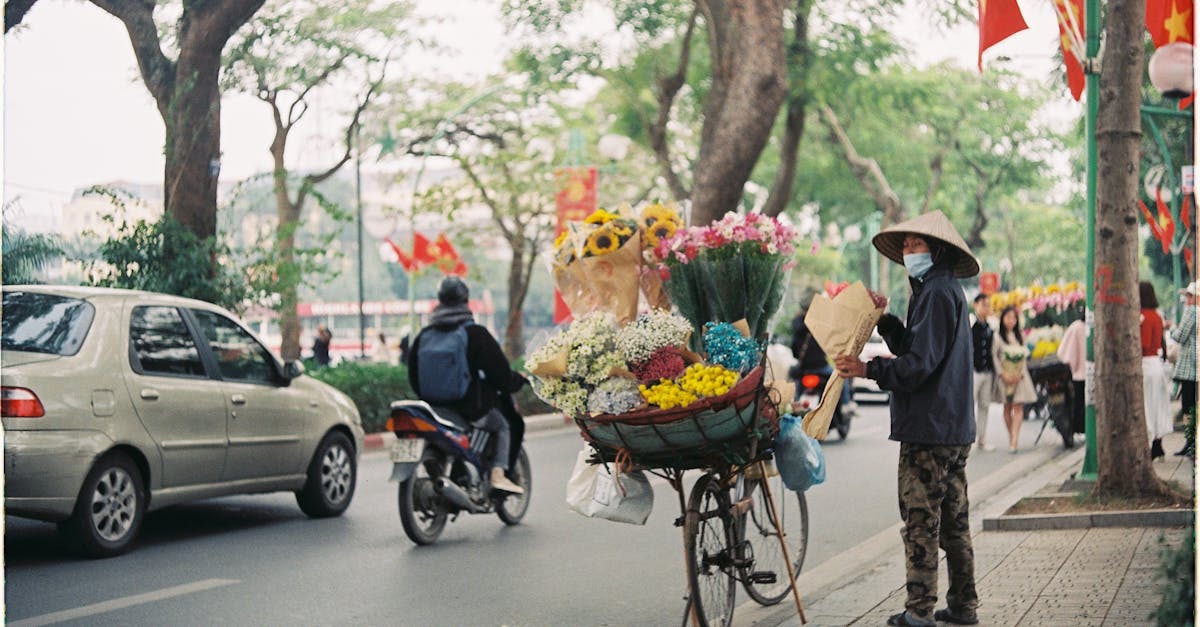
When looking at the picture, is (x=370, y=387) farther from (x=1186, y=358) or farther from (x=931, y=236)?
(x=931, y=236)

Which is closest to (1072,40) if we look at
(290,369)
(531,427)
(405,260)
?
(290,369)

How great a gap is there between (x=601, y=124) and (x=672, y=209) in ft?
91.2

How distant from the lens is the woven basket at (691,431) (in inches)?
234

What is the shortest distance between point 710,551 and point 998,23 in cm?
401

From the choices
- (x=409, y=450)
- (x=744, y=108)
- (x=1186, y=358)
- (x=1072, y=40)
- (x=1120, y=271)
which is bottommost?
(x=409, y=450)

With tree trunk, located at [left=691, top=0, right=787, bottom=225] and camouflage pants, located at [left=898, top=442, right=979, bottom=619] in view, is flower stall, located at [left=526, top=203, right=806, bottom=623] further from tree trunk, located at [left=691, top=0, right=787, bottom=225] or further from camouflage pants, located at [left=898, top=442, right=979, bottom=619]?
tree trunk, located at [left=691, top=0, right=787, bottom=225]

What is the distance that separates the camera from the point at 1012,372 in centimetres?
1706

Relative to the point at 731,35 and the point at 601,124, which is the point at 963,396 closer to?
the point at 731,35

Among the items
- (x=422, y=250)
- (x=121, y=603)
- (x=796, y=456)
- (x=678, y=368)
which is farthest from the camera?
(x=422, y=250)

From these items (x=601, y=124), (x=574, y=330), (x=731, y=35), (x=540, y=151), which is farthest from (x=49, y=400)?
(x=601, y=124)

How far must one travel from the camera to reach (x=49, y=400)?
832cm

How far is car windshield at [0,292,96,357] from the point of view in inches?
325

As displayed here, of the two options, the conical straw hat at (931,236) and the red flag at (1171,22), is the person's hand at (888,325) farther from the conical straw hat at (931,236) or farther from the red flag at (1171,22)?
the red flag at (1171,22)

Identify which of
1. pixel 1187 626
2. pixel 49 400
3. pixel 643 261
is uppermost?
pixel 643 261
